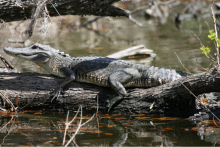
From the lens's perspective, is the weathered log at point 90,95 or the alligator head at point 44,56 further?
the alligator head at point 44,56

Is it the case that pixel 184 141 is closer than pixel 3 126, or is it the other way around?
pixel 184 141

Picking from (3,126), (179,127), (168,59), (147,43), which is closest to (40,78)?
(3,126)

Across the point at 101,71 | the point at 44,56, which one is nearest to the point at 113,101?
the point at 101,71

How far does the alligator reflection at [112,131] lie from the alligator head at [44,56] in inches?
42.8

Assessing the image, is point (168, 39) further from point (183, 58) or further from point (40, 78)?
point (40, 78)

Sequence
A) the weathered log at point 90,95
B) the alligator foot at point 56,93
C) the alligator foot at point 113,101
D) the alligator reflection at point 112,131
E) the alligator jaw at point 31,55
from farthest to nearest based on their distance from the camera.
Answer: the alligator jaw at point 31,55, the alligator foot at point 56,93, the alligator foot at point 113,101, the weathered log at point 90,95, the alligator reflection at point 112,131

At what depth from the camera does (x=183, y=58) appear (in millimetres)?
8984

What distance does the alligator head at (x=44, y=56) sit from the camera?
564 centimetres

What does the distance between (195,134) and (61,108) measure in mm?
2560

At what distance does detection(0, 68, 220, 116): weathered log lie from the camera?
16.0 ft

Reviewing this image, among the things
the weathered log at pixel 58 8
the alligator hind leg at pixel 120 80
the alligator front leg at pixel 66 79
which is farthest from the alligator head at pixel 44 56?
the alligator hind leg at pixel 120 80

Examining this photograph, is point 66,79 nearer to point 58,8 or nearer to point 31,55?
point 31,55

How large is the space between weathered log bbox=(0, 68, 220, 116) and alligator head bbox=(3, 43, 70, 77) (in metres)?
0.26

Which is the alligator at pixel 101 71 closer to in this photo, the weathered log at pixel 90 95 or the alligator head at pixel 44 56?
the alligator head at pixel 44 56
